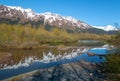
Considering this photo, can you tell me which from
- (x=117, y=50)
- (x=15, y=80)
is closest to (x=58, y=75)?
(x=15, y=80)

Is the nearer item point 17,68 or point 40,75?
point 40,75

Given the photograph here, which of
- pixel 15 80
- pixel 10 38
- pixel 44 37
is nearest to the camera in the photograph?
pixel 15 80

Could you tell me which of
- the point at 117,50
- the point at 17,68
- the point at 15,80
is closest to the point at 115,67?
the point at 117,50

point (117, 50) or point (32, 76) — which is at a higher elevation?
point (117, 50)

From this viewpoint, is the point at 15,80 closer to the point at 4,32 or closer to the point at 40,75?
the point at 40,75

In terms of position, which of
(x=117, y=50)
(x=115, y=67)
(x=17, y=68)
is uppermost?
(x=117, y=50)

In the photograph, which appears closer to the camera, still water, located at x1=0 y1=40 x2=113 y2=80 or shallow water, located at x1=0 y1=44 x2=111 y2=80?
shallow water, located at x1=0 y1=44 x2=111 y2=80

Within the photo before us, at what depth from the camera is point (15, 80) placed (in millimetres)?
40375

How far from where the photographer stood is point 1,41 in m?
A: 115

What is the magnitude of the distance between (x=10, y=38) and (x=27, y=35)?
26420mm

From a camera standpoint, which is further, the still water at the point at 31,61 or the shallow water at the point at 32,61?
the still water at the point at 31,61

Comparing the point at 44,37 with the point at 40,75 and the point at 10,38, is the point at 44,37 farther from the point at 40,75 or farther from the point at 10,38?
the point at 40,75

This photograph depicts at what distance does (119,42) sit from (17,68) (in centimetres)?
4182

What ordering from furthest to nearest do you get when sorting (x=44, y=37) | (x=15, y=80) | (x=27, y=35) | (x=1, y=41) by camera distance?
(x=44, y=37) → (x=27, y=35) → (x=1, y=41) → (x=15, y=80)
